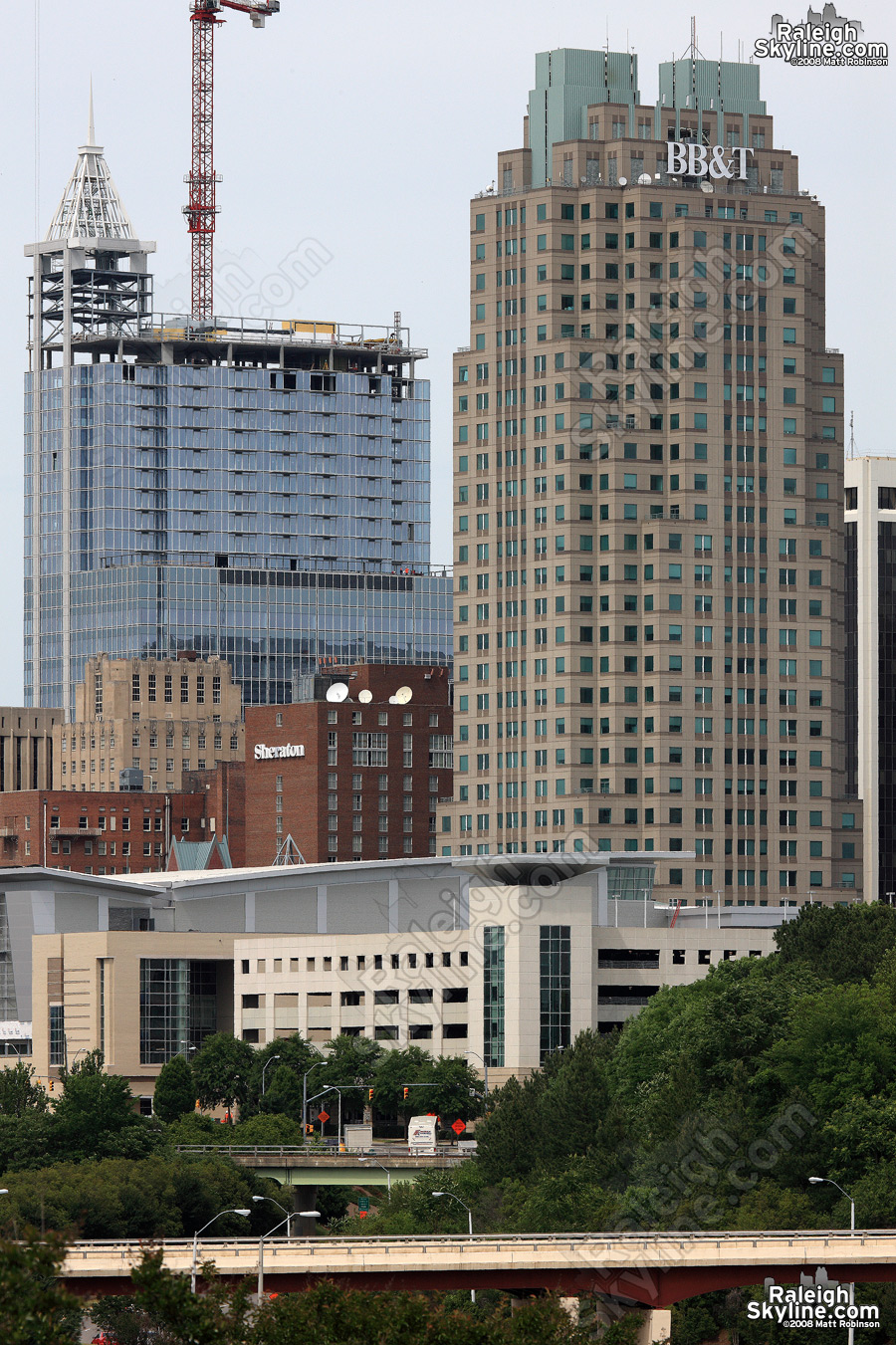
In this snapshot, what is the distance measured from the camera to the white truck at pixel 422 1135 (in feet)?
616

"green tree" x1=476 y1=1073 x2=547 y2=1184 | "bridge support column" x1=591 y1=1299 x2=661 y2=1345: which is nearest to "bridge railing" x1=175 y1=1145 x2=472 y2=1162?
"green tree" x1=476 y1=1073 x2=547 y2=1184

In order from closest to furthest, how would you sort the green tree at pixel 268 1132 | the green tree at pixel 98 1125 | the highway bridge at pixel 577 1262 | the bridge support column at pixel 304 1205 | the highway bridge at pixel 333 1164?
the highway bridge at pixel 577 1262, the highway bridge at pixel 333 1164, the green tree at pixel 98 1125, the bridge support column at pixel 304 1205, the green tree at pixel 268 1132

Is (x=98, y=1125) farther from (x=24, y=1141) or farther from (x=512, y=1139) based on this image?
Result: (x=512, y=1139)

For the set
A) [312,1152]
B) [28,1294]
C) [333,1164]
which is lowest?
[333,1164]

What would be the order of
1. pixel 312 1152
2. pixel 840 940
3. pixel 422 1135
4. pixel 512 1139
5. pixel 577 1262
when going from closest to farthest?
pixel 577 1262, pixel 512 1139, pixel 840 940, pixel 312 1152, pixel 422 1135

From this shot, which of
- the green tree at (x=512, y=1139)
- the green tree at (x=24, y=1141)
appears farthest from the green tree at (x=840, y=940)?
the green tree at (x=24, y=1141)

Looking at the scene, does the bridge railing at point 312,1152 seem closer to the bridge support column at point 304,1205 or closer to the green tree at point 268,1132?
the green tree at point 268,1132

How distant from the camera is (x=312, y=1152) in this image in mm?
189375

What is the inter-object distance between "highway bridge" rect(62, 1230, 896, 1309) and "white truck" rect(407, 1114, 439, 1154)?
6445cm

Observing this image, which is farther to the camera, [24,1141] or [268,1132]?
[268,1132]

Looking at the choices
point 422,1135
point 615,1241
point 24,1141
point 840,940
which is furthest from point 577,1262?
point 24,1141

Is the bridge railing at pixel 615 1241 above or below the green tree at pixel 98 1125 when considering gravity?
above

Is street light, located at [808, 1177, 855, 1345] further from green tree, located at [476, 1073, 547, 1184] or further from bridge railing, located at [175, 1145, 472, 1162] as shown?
bridge railing, located at [175, 1145, 472, 1162]

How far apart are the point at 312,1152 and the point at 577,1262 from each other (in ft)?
235
